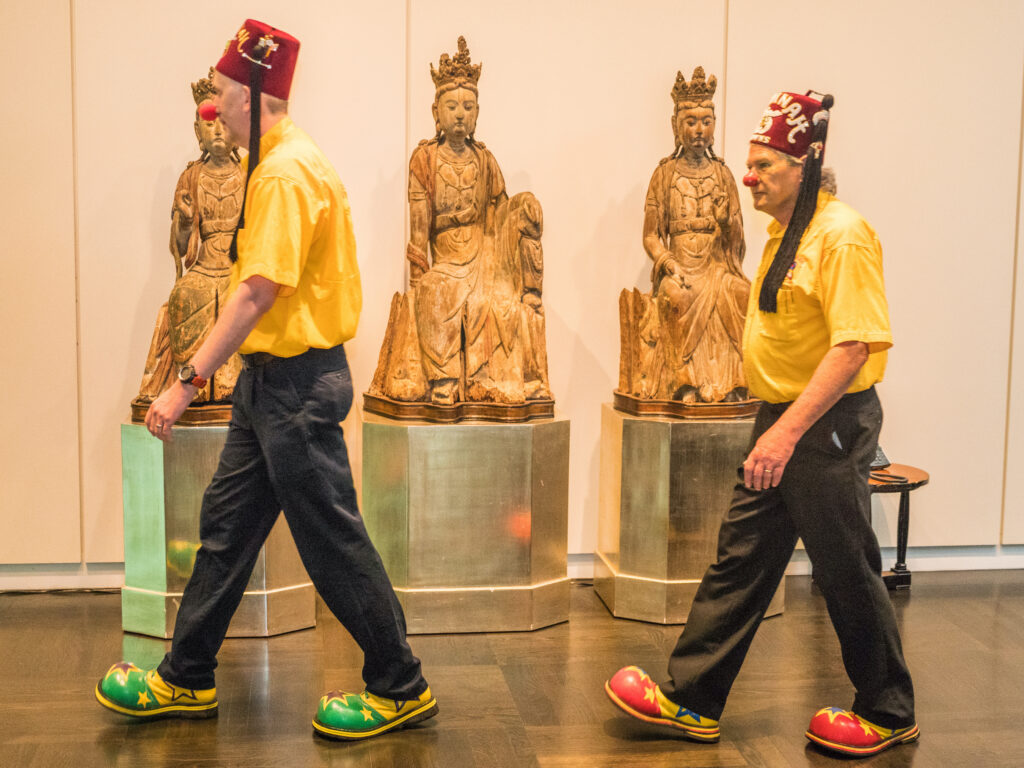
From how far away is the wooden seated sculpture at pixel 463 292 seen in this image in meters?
3.73

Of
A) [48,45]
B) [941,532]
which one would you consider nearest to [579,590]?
[941,532]

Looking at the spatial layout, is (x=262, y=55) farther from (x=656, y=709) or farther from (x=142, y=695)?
(x=656, y=709)

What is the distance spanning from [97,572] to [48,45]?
1.91 meters

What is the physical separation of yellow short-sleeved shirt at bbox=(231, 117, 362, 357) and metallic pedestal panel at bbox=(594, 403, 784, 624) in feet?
4.61

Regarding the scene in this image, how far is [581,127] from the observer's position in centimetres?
430

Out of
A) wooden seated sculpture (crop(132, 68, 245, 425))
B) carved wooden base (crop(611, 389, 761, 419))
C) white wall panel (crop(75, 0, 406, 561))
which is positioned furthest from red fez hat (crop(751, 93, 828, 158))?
white wall panel (crop(75, 0, 406, 561))

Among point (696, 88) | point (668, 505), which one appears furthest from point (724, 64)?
point (668, 505)

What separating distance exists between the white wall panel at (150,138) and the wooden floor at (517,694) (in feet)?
2.63

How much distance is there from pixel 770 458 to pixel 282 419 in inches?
45.3

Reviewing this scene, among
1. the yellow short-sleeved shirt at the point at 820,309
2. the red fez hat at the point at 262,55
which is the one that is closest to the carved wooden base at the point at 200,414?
the red fez hat at the point at 262,55

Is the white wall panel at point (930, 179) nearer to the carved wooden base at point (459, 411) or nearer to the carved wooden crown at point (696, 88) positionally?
the carved wooden crown at point (696, 88)

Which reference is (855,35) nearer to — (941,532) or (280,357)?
(941,532)

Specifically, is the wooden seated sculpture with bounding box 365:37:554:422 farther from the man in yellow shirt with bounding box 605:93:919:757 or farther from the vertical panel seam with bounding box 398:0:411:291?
the man in yellow shirt with bounding box 605:93:919:757

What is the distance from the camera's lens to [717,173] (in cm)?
391
